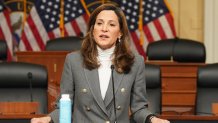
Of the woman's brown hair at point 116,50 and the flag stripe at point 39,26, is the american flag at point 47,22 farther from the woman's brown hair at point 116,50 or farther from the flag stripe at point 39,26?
the woman's brown hair at point 116,50

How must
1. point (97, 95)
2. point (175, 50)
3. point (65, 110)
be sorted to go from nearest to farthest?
point (65, 110), point (97, 95), point (175, 50)

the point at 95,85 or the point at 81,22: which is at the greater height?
the point at 81,22

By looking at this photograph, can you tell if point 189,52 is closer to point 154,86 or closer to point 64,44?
point 64,44

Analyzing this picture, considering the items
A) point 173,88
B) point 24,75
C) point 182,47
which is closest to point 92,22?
point 24,75

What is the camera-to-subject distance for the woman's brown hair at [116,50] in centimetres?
350

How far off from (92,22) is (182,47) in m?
4.05

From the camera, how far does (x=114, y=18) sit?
3523 mm

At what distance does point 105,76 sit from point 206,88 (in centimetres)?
214

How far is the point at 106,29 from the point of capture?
346 cm

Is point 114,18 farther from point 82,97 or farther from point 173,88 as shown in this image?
point 173,88

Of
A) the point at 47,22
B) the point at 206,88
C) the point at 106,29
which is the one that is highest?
the point at 106,29

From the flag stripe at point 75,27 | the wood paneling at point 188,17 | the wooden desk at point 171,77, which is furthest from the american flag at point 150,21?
the wooden desk at point 171,77

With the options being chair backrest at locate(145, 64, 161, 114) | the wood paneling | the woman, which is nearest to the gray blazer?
the woman

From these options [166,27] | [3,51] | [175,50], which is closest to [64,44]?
[3,51]
